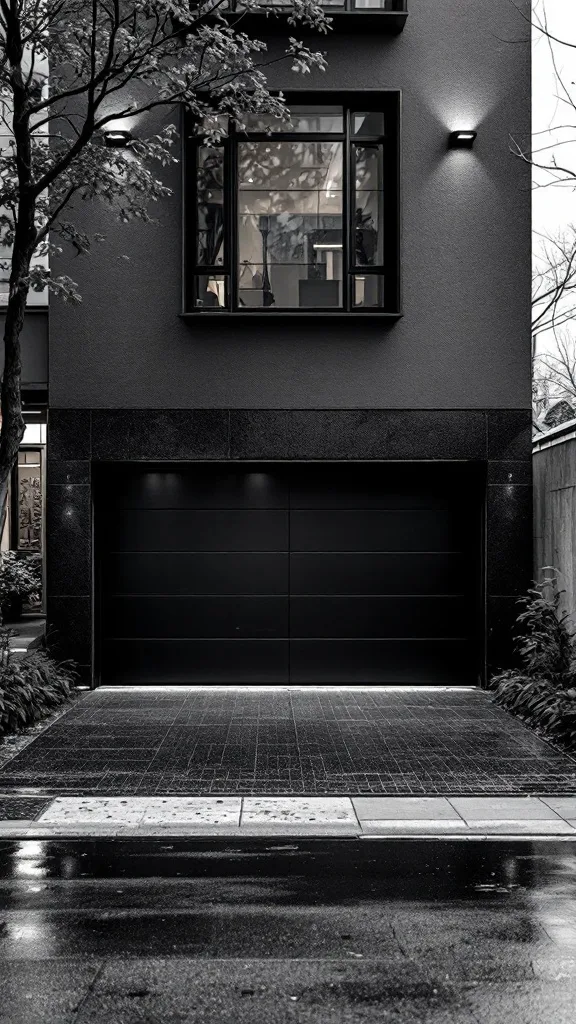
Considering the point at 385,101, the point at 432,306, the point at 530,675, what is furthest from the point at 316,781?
the point at 385,101

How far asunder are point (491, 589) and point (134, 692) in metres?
4.94

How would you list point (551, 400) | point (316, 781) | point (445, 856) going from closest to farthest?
point (445, 856), point (316, 781), point (551, 400)

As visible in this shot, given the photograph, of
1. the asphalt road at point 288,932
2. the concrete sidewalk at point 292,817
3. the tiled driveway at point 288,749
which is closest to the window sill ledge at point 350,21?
the tiled driveway at point 288,749

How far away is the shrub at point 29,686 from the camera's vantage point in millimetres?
9867

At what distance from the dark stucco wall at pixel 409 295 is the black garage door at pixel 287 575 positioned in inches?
43.4

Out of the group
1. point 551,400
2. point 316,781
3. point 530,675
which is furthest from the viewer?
point 551,400

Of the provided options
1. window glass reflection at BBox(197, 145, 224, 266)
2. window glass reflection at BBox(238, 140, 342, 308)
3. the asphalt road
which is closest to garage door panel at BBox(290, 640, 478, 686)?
window glass reflection at BBox(238, 140, 342, 308)

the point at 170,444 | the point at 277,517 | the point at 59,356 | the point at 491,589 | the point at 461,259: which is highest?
the point at 461,259

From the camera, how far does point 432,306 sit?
40.8 feet

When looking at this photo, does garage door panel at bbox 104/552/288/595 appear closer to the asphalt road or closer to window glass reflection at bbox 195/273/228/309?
window glass reflection at bbox 195/273/228/309

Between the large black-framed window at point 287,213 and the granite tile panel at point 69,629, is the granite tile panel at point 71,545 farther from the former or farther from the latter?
the large black-framed window at point 287,213

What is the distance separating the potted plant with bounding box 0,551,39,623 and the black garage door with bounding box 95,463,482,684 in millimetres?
2586

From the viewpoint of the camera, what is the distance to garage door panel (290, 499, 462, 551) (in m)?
12.8

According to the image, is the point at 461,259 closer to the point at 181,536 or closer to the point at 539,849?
the point at 181,536
